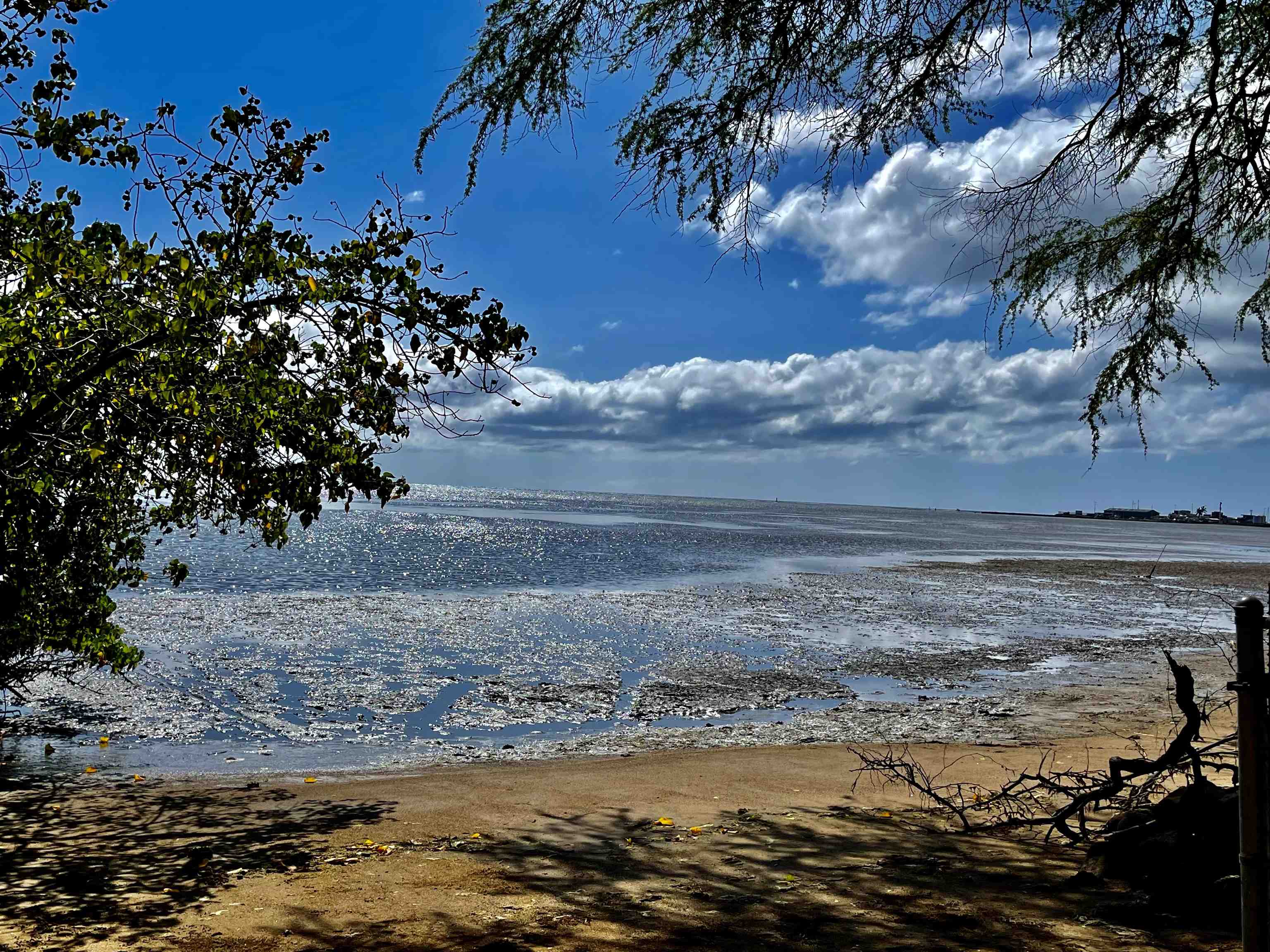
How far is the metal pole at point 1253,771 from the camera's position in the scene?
2943 mm

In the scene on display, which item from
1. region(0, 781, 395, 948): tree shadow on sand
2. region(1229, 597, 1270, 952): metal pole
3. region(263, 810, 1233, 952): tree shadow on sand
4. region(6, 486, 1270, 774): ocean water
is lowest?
region(6, 486, 1270, 774): ocean water

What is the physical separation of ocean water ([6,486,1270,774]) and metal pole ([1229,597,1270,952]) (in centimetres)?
970

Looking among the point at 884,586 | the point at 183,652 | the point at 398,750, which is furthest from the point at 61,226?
the point at 884,586

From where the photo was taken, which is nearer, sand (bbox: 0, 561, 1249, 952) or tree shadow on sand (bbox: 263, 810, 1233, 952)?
tree shadow on sand (bbox: 263, 810, 1233, 952)

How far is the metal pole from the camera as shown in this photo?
2943 mm

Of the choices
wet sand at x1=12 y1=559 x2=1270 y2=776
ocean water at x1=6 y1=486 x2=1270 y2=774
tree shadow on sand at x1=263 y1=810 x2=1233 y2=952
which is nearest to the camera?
tree shadow on sand at x1=263 y1=810 x2=1233 y2=952

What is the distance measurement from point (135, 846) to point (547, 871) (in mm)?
3974

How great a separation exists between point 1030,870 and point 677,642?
16.3 metres

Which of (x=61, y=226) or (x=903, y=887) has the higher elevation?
(x=61, y=226)

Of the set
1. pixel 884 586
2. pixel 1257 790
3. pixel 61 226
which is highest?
pixel 61 226

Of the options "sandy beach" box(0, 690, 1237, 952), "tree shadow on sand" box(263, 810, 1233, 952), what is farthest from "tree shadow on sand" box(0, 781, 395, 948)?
"tree shadow on sand" box(263, 810, 1233, 952)

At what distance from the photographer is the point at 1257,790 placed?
3031 mm

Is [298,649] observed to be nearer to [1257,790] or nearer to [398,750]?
[398,750]

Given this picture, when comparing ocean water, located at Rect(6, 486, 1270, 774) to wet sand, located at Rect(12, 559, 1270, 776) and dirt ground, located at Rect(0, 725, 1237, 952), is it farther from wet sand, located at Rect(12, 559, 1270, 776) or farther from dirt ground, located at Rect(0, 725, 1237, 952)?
dirt ground, located at Rect(0, 725, 1237, 952)
